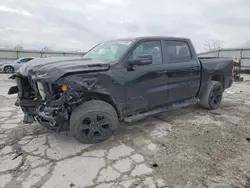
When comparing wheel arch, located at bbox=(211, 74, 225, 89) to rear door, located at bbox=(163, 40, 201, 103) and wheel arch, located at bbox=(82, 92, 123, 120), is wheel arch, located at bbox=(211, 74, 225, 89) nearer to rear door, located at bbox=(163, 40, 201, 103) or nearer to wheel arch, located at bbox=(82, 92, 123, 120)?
rear door, located at bbox=(163, 40, 201, 103)

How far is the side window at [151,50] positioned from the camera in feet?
11.9

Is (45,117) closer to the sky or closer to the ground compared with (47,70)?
closer to the ground

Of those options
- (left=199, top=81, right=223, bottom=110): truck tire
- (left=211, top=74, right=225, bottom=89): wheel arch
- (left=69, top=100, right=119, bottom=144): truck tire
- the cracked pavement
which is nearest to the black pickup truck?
(left=69, top=100, right=119, bottom=144): truck tire

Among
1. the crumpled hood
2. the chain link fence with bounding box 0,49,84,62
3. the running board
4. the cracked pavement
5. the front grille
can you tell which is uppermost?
the chain link fence with bounding box 0,49,84,62

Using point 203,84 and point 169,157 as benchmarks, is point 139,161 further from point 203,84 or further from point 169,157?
point 203,84

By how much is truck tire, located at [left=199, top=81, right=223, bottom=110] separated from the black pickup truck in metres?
0.52

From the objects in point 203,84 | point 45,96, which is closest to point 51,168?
point 45,96

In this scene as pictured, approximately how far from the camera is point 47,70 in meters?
2.84

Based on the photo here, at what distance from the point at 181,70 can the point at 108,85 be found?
72.0 inches

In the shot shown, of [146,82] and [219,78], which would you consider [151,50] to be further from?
[219,78]

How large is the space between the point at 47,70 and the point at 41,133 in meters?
1.43

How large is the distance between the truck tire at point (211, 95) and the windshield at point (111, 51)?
257 cm

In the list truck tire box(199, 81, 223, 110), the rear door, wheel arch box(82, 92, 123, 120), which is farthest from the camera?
truck tire box(199, 81, 223, 110)

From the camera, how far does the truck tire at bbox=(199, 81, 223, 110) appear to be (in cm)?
497
